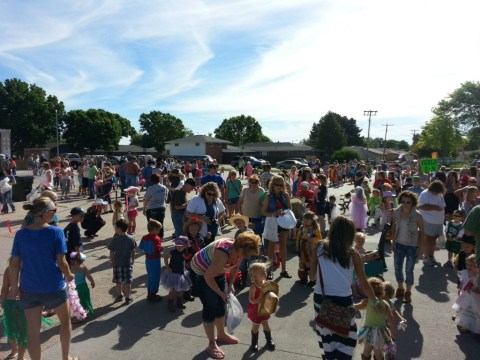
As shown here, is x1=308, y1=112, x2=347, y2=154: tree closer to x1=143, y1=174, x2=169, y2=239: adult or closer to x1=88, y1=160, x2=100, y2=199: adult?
x1=88, y1=160, x2=100, y2=199: adult

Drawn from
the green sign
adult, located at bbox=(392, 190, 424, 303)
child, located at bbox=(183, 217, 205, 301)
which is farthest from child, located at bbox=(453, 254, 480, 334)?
the green sign

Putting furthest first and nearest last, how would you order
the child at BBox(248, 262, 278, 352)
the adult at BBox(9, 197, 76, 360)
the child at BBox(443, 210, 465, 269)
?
1. the child at BBox(443, 210, 465, 269)
2. the child at BBox(248, 262, 278, 352)
3. the adult at BBox(9, 197, 76, 360)

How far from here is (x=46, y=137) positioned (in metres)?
62.9

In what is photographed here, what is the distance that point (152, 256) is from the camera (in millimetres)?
5652

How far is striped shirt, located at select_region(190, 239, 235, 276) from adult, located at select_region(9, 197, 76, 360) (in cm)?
131

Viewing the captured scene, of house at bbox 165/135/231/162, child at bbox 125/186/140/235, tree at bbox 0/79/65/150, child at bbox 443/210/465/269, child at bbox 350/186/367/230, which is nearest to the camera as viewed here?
child at bbox 443/210/465/269

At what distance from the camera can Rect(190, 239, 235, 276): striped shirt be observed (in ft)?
12.5

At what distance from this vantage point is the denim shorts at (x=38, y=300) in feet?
11.6

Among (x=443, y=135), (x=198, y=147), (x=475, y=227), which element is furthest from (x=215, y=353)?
(x=443, y=135)

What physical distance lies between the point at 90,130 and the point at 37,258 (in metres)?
66.1

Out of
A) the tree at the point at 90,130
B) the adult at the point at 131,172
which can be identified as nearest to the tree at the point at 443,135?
the tree at the point at 90,130

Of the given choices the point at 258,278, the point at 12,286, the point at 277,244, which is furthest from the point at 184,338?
the point at 277,244

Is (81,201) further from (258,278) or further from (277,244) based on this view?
(258,278)

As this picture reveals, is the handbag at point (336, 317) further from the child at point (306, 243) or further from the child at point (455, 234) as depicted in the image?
the child at point (455, 234)
